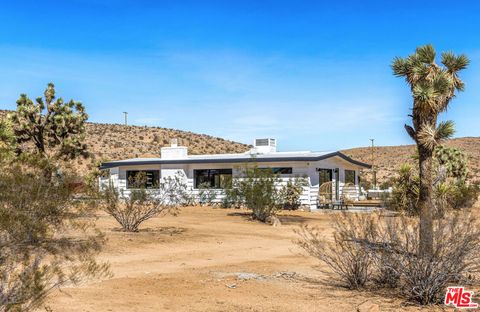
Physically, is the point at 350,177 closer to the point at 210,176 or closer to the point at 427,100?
the point at 210,176

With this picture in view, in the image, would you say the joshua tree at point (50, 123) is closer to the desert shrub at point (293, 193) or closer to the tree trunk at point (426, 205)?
the desert shrub at point (293, 193)

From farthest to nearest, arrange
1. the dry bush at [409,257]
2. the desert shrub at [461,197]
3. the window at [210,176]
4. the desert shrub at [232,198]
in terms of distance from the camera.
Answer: the window at [210,176] → the desert shrub at [461,197] → the desert shrub at [232,198] → the dry bush at [409,257]

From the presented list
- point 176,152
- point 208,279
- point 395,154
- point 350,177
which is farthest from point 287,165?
point 395,154

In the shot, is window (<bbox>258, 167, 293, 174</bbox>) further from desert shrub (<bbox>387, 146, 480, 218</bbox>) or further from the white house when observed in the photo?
desert shrub (<bbox>387, 146, 480, 218</bbox>)

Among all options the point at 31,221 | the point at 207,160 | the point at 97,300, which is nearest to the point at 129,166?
the point at 207,160

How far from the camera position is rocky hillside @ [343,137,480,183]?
90.2 m

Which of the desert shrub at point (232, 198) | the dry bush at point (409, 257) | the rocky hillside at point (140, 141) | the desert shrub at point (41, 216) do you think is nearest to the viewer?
the dry bush at point (409, 257)

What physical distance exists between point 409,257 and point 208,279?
12.2 ft

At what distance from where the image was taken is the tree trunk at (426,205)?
9.06m

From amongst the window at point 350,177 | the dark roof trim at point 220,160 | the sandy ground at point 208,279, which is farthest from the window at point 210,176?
the sandy ground at point 208,279

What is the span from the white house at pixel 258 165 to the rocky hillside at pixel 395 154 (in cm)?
5125

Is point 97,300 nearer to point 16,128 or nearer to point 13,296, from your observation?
point 13,296

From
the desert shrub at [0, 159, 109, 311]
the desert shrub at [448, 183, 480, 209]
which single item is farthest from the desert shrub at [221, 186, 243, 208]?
the desert shrub at [0, 159, 109, 311]

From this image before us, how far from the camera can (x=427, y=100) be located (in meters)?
10.4
